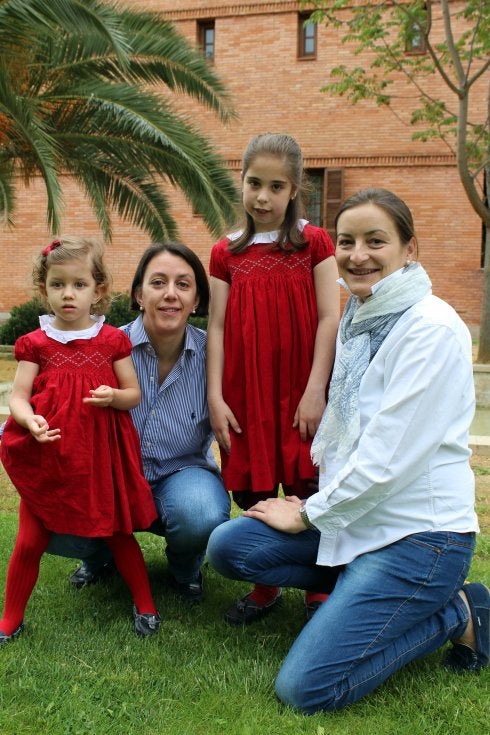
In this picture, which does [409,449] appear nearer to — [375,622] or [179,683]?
[375,622]

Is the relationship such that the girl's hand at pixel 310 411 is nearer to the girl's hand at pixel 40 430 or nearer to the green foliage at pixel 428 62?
the girl's hand at pixel 40 430

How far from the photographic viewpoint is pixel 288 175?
114 inches

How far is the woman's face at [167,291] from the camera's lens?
10.0 feet

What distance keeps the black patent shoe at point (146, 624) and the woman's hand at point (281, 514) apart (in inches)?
23.4

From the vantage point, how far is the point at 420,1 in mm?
10773

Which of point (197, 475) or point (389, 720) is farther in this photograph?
point (197, 475)

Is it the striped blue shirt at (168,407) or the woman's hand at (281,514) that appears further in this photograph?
the striped blue shirt at (168,407)

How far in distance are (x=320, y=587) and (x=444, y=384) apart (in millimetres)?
1031

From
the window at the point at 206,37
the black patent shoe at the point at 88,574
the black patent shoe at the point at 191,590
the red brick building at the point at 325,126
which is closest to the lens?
the black patent shoe at the point at 191,590

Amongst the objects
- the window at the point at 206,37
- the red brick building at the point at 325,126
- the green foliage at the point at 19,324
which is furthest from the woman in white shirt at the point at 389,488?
the window at the point at 206,37

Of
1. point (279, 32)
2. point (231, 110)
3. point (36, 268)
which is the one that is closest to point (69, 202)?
point (279, 32)

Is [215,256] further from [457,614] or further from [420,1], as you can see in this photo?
[420,1]

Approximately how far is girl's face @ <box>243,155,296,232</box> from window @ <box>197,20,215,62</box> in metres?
16.5

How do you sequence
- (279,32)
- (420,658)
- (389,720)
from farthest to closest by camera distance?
(279,32) < (420,658) < (389,720)
